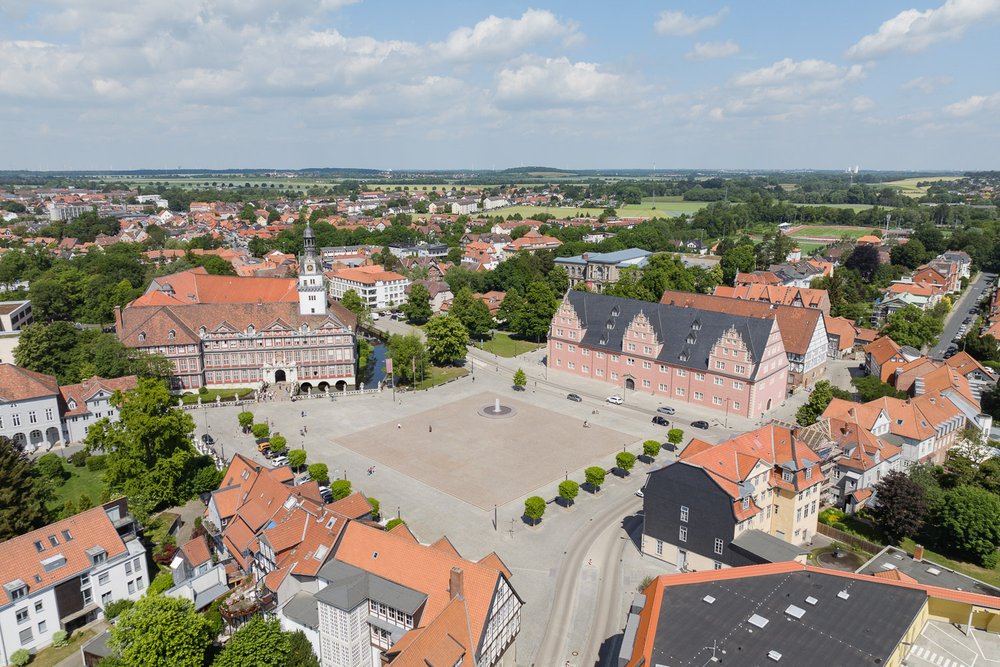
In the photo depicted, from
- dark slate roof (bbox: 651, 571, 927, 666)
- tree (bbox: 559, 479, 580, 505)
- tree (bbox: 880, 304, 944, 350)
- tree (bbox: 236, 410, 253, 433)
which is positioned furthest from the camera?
tree (bbox: 880, 304, 944, 350)

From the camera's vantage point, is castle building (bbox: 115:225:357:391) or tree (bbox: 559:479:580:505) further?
castle building (bbox: 115:225:357:391)

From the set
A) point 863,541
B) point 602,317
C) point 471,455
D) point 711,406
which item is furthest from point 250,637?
point 602,317

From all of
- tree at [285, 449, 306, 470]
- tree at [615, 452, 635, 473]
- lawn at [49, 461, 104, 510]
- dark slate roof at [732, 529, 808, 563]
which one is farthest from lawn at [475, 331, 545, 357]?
dark slate roof at [732, 529, 808, 563]

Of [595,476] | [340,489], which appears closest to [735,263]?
[595,476]

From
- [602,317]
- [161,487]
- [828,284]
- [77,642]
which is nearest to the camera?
[77,642]

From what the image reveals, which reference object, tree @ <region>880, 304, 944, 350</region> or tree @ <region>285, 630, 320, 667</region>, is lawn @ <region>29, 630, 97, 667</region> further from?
tree @ <region>880, 304, 944, 350</region>

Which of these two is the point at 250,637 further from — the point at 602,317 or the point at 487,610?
the point at 602,317
